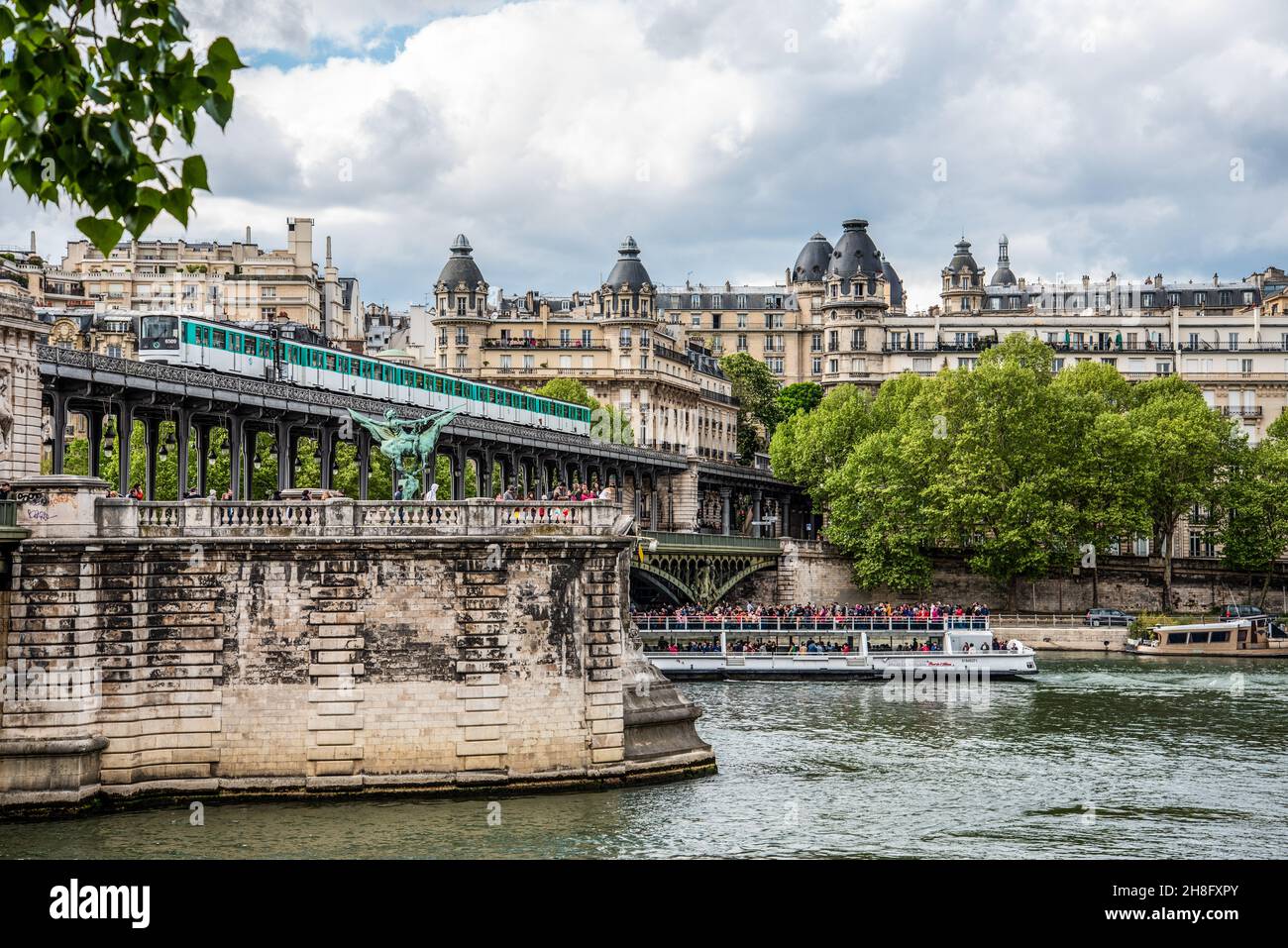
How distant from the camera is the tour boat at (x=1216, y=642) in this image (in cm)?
7669

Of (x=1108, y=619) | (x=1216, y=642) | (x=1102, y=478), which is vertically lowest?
(x=1216, y=642)

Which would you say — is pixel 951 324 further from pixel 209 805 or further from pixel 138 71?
pixel 138 71

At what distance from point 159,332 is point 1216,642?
4560 centimetres

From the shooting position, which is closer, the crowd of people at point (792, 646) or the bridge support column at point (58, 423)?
the bridge support column at point (58, 423)

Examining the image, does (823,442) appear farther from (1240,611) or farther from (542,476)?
(1240,611)

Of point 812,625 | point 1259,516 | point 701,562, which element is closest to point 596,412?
point 701,562

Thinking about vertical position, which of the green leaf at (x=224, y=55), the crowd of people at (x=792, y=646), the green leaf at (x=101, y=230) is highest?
the green leaf at (x=224, y=55)

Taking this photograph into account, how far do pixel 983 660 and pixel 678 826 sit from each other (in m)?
36.4

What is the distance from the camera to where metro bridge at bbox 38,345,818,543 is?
51.1 metres

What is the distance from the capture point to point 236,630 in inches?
1297

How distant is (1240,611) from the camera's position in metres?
87.1

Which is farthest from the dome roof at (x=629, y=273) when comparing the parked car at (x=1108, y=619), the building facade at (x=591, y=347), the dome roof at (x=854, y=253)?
the parked car at (x=1108, y=619)

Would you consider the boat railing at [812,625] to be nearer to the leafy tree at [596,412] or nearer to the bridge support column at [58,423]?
the bridge support column at [58,423]

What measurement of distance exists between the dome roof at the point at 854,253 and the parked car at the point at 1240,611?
221 feet
